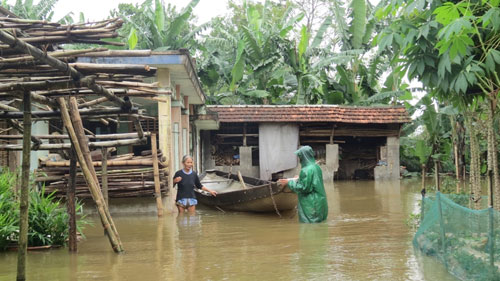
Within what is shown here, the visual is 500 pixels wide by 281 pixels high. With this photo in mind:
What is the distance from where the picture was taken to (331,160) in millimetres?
25078

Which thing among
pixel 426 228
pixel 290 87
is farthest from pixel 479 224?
pixel 290 87

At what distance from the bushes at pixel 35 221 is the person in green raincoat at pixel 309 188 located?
4.44 metres

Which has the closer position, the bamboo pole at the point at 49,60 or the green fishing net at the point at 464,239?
the bamboo pole at the point at 49,60

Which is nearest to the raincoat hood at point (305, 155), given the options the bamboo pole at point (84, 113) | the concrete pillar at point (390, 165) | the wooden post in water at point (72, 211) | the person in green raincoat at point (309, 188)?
the person in green raincoat at point (309, 188)

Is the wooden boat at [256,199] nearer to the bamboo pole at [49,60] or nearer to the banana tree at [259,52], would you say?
the bamboo pole at [49,60]

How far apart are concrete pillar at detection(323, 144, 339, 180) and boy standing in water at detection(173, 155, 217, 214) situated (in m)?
12.7

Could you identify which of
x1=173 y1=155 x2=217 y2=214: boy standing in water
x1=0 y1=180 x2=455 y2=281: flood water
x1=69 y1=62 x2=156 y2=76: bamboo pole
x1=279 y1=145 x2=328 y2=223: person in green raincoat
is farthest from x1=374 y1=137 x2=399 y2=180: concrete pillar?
x1=69 y1=62 x2=156 y2=76: bamboo pole

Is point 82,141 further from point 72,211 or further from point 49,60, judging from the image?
point 49,60

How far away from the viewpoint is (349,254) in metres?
8.33

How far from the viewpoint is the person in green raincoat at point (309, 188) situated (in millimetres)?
11070

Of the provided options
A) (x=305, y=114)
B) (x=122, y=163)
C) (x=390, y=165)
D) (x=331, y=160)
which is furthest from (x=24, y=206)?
(x=390, y=165)

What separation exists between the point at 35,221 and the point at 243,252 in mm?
3101

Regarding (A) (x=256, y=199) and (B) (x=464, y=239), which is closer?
(B) (x=464, y=239)

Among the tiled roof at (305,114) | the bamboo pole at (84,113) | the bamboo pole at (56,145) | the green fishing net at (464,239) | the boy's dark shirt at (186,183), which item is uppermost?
the tiled roof at (305,114)
